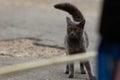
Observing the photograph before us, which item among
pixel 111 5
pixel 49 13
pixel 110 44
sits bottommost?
pixel 49 13

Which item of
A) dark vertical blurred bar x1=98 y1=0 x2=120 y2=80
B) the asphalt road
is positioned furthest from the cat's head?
dark vertical blurred bar x1=98 y1=0 x2=120 y2=80

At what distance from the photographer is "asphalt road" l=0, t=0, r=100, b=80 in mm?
9125

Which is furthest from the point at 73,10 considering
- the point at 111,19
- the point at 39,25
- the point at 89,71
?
the point at 39,25

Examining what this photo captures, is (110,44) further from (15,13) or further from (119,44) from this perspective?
(15,13)

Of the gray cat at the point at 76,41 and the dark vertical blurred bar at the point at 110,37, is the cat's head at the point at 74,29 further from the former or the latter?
the dark vertical blurred bar at the point at 110,37

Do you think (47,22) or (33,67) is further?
(47,22)

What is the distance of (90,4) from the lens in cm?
2244

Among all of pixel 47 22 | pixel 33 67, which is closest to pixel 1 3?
pixel 47 22

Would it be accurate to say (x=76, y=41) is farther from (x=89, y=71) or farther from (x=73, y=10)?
(x=73, y=10)

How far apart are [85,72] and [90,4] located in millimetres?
13470

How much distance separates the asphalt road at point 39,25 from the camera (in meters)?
9.12

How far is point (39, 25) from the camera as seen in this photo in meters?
16.5

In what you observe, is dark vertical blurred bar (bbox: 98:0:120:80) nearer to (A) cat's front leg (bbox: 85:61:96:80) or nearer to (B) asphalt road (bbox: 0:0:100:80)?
(B) asphalt road (bbox: 0:0:100:80)

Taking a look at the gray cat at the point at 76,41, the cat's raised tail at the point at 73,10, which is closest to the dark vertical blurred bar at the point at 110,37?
the gray cat at the point at 76,41
